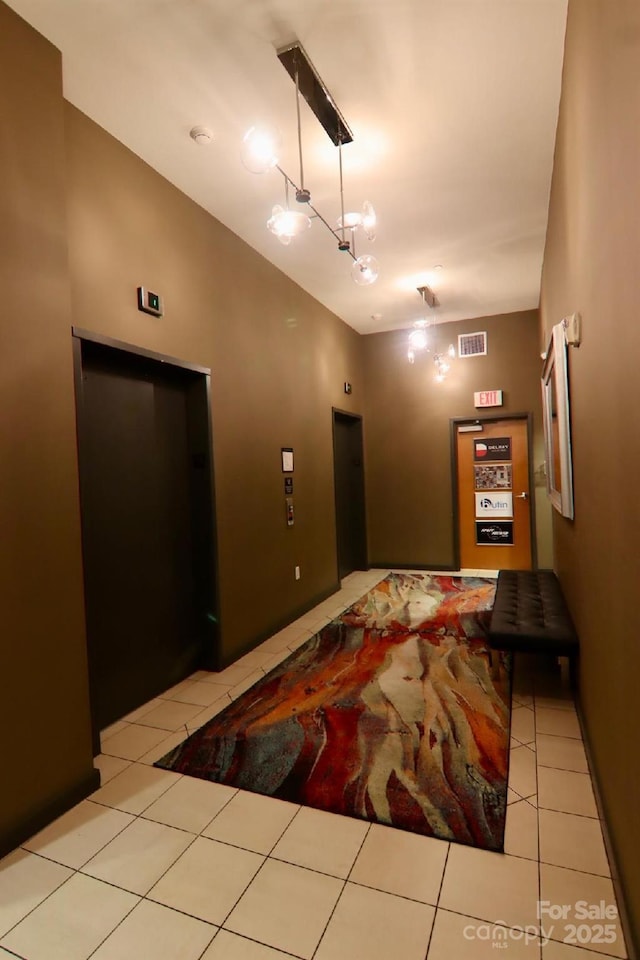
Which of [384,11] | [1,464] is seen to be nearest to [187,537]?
[1,464]

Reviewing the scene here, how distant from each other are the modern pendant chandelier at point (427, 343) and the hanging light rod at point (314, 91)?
9.06ft

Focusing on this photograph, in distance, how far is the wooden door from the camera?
6.27 metres

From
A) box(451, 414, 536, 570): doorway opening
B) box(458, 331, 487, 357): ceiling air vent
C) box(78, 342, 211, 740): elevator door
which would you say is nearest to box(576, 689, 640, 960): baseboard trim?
box(78, 342, 211, 740): elevator door

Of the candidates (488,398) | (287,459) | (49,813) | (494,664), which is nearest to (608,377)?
(494,664)

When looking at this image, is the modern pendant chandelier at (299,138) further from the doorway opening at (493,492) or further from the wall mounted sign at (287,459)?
the doorway opening at (493,492)

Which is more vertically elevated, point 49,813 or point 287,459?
point 287,459

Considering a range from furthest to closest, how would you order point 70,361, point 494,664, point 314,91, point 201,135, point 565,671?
point 494,664 < point 565,671 < point 201,135 < point 314,91 < point 70,361

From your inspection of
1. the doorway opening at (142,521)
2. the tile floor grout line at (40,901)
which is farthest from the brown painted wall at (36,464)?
the tile floor grout line at (40,901)

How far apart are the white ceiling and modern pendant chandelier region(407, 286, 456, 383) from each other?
1.38 meters

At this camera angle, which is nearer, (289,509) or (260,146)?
(260,146)

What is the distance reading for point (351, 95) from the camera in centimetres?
252

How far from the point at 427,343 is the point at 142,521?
15.3 feet

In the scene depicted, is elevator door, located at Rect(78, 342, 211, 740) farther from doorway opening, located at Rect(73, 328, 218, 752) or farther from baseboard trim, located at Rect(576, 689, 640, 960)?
baseboard trim, located at Rect(576, 689, 640, 960)

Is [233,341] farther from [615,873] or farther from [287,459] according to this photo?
[615,873]
